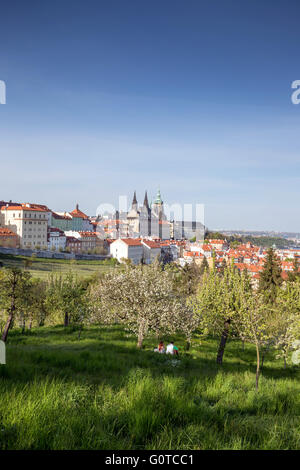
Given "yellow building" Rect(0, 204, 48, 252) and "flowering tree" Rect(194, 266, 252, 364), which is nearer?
"flowering tree" Rect(194, 266, 252, 364)

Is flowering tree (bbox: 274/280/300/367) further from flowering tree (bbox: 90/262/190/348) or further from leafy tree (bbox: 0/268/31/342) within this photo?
leafy tree (bbox: 0/268/31/342)

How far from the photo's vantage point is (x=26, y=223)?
133 meters

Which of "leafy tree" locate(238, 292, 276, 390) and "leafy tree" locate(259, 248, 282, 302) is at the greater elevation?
"leafy tree" locate(238, 292, 276, 390)

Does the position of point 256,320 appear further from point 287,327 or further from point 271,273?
point 271,273

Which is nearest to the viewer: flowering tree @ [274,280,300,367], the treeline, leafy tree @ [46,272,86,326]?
flowering tree @ [274,280,300,367]

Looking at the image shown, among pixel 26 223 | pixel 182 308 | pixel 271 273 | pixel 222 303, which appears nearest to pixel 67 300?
pixel 182 308

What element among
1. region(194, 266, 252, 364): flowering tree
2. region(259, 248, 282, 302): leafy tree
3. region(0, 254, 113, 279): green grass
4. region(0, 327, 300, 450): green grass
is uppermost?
region(0, 327, 300, 450): green grass

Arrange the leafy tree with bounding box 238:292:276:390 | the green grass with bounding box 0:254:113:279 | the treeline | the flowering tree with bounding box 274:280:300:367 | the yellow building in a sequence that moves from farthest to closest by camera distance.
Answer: the yellow building → the green grass with bounding box 0:254:113:279 → the treeline → the flowering tree with bounding box 274:280:300:367 → the leafy tree with bounding box 238:292:276:390

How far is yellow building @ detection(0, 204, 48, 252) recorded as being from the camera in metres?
131

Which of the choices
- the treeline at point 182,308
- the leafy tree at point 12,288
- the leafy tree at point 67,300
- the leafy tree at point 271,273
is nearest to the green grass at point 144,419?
the treeline at point 182,308

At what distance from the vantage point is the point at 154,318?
2066cm

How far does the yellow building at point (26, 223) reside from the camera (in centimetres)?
13138

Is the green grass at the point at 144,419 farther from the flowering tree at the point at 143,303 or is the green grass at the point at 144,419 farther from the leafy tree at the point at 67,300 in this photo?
the leafy tree at the point at 67,300

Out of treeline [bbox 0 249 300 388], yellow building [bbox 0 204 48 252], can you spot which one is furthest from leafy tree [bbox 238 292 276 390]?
yellow building [bbox 0 204 48 252]
